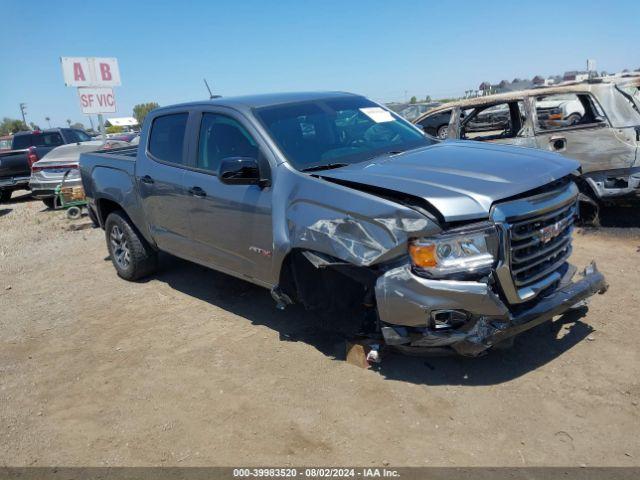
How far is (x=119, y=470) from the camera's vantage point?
118 inches

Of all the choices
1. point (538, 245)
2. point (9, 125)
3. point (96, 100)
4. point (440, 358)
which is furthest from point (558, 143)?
point (9, 125)

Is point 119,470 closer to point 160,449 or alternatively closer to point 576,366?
point 160,449

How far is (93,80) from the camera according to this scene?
879 inches

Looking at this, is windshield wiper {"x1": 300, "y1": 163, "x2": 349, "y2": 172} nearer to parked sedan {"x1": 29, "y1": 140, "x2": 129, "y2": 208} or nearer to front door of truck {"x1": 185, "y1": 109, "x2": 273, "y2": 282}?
front door of truck {"x1": 185, "y1": 109, "x2": 273, "y2": 282}

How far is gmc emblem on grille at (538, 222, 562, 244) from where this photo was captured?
10.9ft

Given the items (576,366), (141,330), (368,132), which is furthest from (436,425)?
(141,330)

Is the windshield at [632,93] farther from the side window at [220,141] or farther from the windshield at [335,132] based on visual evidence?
the side window at [220,141]

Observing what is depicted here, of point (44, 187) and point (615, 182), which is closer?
point (615, 182)

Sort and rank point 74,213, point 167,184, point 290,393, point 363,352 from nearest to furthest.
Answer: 1. point 290,393
2. point 363,352
3. point 167,184
4. point 74,213

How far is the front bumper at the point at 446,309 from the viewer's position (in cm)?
306

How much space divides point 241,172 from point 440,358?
6.59 ft

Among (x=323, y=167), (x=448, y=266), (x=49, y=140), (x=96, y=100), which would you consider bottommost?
(x=448, y=266)

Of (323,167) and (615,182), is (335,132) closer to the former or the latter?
(323,167)

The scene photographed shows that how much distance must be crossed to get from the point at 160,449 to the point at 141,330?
196cm
